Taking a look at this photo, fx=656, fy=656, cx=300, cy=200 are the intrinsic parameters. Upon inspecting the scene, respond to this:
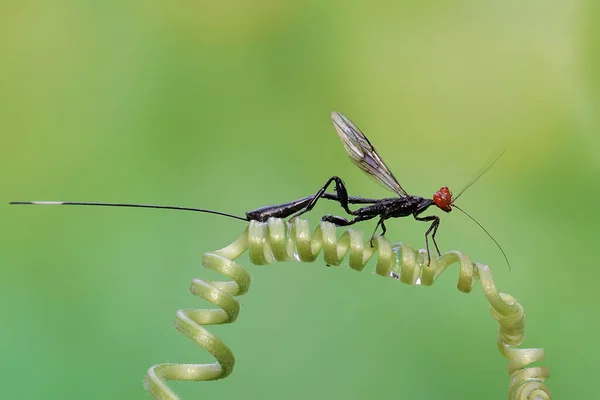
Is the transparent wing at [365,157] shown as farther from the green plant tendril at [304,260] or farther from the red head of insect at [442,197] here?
the green plant tendril at [304,260]

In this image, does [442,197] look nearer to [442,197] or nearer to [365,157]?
[442,197]

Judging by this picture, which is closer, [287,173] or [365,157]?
[365,157]

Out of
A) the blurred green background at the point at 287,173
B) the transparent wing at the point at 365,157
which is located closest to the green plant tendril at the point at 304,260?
the transparent wing at the point at 365,157

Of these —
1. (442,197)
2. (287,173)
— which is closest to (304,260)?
(442,197)

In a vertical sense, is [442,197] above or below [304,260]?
above

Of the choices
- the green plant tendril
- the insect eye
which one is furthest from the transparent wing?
the green plant tendril
